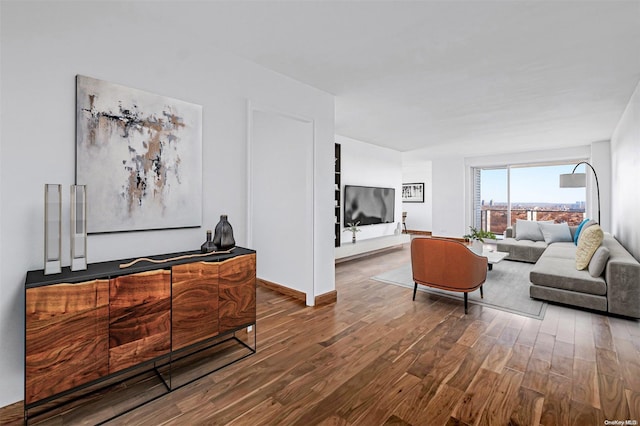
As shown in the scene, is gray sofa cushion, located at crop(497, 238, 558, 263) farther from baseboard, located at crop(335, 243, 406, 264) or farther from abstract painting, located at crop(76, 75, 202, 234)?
abstract painting, located at crop(76, 75, 202, 234)

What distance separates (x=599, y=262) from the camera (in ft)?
11.0

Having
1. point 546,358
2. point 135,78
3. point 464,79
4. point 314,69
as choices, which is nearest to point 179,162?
point 135,78

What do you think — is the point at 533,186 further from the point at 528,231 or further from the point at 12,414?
the point at 12,414

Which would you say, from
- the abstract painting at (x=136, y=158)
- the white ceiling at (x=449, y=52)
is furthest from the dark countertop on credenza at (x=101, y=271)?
the white ceiling at (x=449, y=52)

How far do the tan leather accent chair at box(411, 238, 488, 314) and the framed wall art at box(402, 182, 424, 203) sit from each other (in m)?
7.75

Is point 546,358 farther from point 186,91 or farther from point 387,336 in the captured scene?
point 186,91

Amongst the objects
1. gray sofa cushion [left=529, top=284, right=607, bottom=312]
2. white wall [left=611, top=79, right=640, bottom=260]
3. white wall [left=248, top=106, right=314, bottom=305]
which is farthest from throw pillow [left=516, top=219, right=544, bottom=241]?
white wall [left=248, top=106, right=314, bottom=305]

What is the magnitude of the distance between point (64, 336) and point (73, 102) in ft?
4.73

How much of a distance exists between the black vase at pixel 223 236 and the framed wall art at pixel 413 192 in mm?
9649

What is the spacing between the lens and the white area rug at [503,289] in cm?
356

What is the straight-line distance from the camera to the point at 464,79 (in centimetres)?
329

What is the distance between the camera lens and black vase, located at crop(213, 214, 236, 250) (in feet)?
8.21

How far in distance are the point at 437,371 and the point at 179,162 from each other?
258 cm

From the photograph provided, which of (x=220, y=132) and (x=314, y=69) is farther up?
(x=314, y=69)
